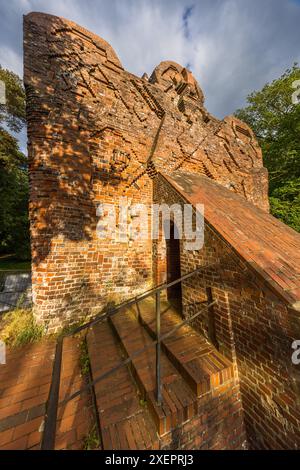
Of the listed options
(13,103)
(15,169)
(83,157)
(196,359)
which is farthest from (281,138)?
(13,103)

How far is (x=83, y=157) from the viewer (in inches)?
157

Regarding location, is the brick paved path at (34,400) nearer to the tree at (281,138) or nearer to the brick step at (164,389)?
the brick step at (164,389)

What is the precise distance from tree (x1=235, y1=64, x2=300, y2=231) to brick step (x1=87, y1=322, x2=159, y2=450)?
993 centimetres

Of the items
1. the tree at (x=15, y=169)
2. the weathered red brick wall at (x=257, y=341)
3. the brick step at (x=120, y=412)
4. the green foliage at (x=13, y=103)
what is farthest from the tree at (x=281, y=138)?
the green foliage at (x=13, y=103)

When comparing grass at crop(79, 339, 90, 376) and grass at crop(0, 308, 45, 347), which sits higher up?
grass at crop(0, 308, 45, 347)

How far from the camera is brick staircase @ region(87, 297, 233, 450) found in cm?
171

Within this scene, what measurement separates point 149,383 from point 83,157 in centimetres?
422

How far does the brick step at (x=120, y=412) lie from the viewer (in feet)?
5.36

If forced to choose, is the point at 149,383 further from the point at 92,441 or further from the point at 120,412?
the point at 92,441

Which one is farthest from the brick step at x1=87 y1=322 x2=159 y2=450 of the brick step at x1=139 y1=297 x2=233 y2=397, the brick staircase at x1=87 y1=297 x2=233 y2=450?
the brick step at x1=139 y1=297 x2=233 y2=397

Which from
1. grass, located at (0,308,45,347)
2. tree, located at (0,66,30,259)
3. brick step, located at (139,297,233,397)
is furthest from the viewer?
tree, located at (0,66,30,259)

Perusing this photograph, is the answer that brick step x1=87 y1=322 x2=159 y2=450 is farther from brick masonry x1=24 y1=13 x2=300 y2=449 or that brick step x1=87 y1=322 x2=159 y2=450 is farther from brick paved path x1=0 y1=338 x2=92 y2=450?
brick masonry x1=24 y1=13 x2=300 y2=449

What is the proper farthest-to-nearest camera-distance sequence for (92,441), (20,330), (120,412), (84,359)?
(20,330), (84,359), (120,412), (92,441)

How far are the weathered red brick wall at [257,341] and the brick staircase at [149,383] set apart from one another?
0.97 ft
